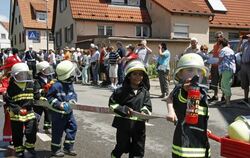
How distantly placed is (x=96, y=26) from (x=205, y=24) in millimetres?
8155

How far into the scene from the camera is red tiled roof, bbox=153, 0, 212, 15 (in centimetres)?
2991

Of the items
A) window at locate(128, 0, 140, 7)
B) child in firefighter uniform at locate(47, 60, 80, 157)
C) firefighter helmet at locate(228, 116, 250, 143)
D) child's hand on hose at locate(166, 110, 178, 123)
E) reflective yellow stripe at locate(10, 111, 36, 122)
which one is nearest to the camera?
firefighter helmet at locate(228, 116, 250, 143)

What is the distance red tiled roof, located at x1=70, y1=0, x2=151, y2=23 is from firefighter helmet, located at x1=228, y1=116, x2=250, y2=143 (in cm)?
2698

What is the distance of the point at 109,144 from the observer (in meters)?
7.09

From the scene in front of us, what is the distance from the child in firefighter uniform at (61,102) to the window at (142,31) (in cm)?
2638

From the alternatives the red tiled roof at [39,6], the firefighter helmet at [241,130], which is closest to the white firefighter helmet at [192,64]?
the firefighter helmet at [241,130]

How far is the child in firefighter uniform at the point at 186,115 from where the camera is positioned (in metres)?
3.82

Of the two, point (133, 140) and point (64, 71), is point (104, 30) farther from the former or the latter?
point (133, 140)

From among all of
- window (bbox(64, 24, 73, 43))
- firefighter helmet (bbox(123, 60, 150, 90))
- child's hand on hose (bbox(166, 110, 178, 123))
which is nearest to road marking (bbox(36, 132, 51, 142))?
firefighter helmet (bbox(123, 60, 150, 90))

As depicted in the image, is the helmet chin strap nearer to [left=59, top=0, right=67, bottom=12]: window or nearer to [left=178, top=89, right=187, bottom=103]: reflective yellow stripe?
[left=178, top=89, right=187, bottom=103]: reflective yellow stripe

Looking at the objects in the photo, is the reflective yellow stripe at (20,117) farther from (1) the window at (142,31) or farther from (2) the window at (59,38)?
(2) the window at (59,38)

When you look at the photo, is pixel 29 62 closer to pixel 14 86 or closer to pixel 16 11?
pixel 14 86

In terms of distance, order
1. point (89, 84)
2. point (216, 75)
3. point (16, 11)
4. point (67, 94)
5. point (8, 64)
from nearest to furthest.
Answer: point (67, 94)
point (8, 64)
point (216, 75)
point (89, 84)
point (16, 11)

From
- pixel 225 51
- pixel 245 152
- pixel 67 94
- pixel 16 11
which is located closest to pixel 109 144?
pixel 67 94
